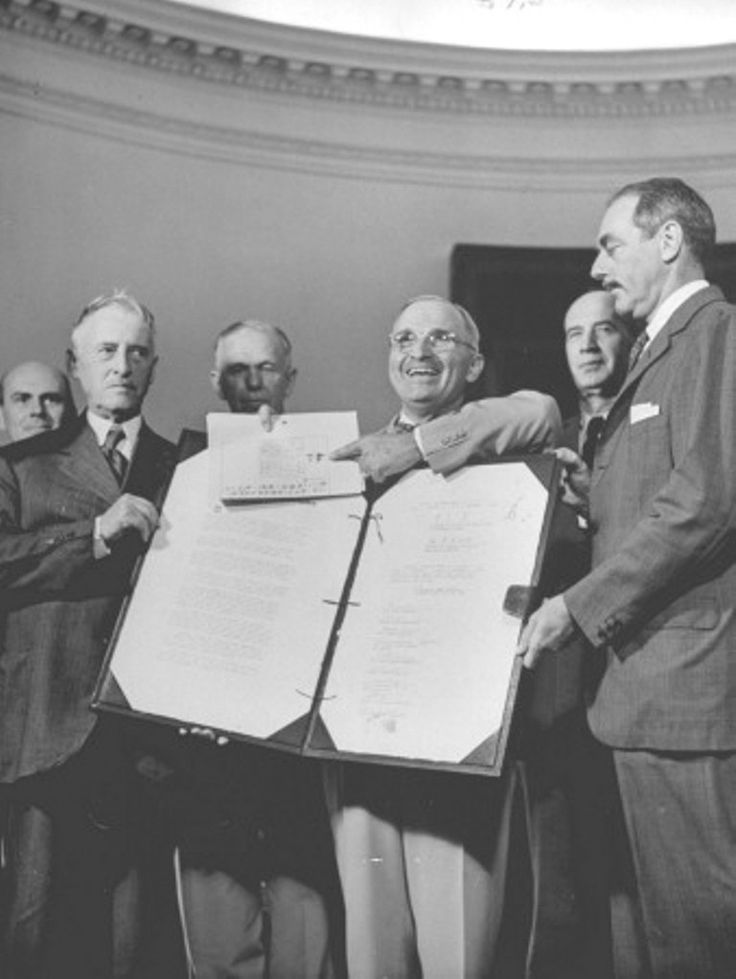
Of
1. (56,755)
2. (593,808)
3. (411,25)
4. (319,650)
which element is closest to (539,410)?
(319,650)

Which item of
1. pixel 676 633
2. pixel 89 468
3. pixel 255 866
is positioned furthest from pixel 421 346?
pixel 255 866

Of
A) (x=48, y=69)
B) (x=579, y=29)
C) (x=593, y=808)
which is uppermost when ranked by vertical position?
(x=579, y=29)

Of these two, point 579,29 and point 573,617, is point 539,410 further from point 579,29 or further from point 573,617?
point 579,29

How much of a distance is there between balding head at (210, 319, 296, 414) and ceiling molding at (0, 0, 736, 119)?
269 centimetres

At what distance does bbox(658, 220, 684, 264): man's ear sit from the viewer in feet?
8.60

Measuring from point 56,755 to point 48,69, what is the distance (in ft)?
12.3

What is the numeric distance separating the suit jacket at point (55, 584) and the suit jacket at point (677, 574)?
1.07 meters

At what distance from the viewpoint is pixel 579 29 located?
6465 mm

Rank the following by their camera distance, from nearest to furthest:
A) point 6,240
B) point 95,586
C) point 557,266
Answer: point 95,586 → point 6,240 → point 557,266

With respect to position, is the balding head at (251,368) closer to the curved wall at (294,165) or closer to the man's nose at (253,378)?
the man's nose at (253,378)

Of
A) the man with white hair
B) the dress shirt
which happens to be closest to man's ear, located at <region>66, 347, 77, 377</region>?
the dress shirt

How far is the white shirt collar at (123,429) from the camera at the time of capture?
3.06m
